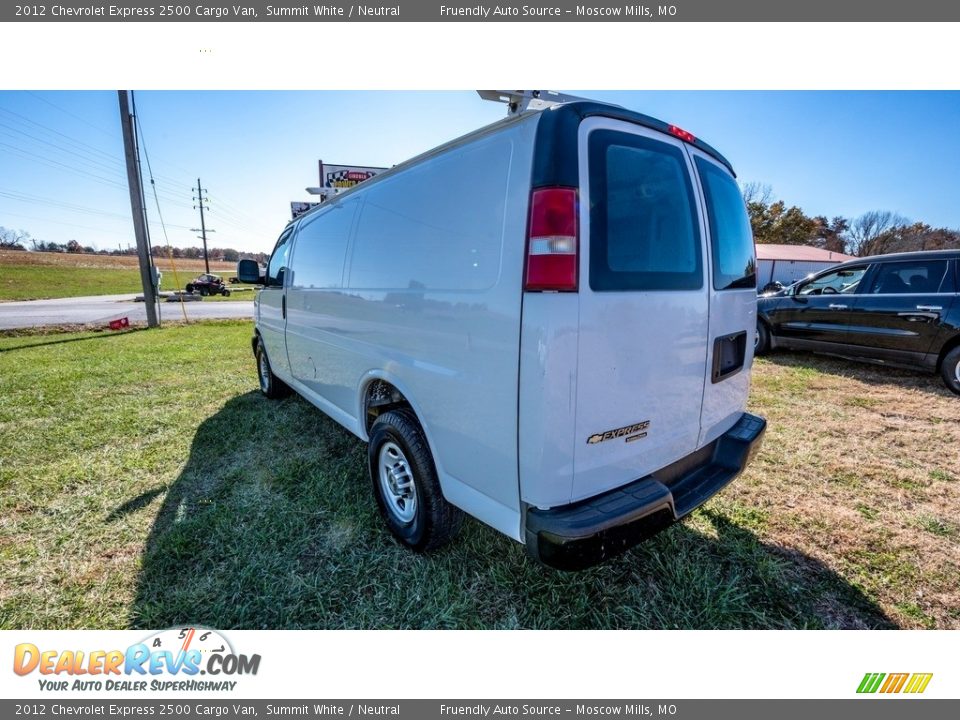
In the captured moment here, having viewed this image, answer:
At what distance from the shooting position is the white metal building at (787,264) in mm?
27625

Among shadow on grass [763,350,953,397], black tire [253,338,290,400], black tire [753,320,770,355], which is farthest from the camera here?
black tire [753,320,770,355]

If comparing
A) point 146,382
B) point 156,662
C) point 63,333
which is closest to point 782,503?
point 156,662

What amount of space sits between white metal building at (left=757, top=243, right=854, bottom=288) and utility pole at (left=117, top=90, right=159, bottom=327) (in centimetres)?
2627

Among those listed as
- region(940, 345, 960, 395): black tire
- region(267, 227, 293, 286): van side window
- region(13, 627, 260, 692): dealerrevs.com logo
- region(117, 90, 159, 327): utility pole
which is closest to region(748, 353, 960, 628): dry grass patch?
region(940, 345, 960, 395): black tire

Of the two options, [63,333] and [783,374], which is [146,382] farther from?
[783,374]

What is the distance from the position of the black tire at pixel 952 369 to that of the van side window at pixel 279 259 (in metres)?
8.01

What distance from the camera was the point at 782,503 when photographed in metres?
2.86

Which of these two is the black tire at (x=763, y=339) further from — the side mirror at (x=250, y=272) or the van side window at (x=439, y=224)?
the side mirror at (x=250, y=272)

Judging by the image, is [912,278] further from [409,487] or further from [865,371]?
[409,487]

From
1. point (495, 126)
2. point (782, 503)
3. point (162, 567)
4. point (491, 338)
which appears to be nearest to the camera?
point (491, 338)

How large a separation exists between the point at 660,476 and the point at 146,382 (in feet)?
23.2

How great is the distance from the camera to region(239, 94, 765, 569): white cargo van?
5.01ft

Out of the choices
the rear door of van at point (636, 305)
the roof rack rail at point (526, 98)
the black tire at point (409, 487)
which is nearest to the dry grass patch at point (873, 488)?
the rear door of van at point (636, 305)

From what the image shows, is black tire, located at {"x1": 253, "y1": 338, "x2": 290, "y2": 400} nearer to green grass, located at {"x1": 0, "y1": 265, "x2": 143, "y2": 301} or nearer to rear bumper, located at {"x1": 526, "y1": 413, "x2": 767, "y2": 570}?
rear bumper, located at {"x1": 526, "y1": 413, "x2": 767, "y2": 570}
